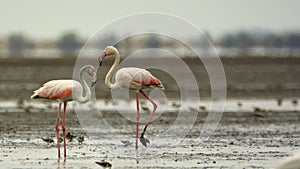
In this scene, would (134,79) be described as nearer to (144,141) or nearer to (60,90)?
(144,141)

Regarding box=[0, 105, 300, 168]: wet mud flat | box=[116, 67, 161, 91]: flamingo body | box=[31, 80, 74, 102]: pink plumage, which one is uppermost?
box=[116, 67, 161, 91]: flamingo body

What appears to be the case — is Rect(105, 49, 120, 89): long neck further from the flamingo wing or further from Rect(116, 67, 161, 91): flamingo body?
the flamingo wing

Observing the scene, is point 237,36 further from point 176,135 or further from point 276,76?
point 176,135

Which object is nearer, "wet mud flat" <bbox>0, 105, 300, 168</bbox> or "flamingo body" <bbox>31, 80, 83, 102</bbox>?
"wet mud flat" <bbox>0, 105, 300, 168</bbox>

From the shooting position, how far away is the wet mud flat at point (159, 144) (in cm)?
1493

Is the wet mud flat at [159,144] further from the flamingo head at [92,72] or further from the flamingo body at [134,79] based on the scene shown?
the flamingo head at [92,72]

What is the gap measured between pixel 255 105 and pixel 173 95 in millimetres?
4837

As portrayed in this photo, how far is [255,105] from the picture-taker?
27.7m

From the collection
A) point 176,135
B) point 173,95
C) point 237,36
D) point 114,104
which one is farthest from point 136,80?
point 237,36

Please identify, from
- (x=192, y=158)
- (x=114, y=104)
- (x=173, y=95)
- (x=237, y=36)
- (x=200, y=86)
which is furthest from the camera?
(x=237, y=36)

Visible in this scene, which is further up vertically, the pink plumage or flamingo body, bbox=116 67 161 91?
flamingo body, bbox=116 67 161 91

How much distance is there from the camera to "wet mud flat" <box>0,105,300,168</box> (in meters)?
14.9

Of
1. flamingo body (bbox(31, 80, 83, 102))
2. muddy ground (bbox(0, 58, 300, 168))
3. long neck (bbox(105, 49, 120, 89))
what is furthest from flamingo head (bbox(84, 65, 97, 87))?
long neck (bbox(105, 49, 120, 89))

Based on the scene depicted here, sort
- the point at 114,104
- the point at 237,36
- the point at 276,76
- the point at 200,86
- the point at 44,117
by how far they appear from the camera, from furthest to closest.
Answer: the point at 237,36, the point at 276,76, the point at 200,86, the point at 114,104, the point at 44,117
